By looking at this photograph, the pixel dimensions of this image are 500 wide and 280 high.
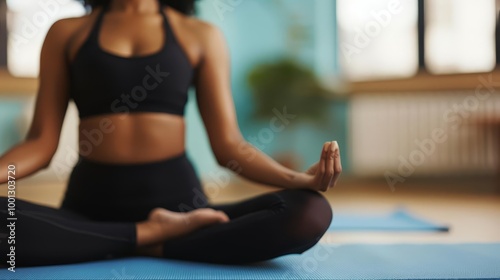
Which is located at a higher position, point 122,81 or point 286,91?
point 122,81

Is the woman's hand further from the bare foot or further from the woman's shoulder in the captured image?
the woman's shoulder

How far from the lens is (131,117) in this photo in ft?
4.12

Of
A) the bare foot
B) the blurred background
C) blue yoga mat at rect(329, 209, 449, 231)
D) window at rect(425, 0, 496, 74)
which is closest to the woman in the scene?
the bare foot

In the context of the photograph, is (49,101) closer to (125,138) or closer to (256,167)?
(125,138)

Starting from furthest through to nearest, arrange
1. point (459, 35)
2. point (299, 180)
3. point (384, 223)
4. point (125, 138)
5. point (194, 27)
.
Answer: point (459, 35) < point (384, 223) < point (194, 27) < point (125, 138) < point (299, 180)

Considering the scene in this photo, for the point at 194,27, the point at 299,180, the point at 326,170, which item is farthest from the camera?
the point at 194,27

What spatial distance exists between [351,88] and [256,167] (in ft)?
9.72

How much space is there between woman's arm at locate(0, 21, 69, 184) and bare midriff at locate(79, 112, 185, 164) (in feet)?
0.24

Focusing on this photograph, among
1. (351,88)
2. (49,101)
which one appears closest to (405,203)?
(351,88)

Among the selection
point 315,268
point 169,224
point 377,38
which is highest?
point 169,224

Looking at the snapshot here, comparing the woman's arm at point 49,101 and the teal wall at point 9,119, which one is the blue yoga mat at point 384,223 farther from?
the teal wall at point 9,119

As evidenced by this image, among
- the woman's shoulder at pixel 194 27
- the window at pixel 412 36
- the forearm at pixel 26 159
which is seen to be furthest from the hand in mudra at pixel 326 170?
the window at pixel 412 36

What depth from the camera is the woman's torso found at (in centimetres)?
125

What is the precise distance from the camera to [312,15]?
13.2 ft
